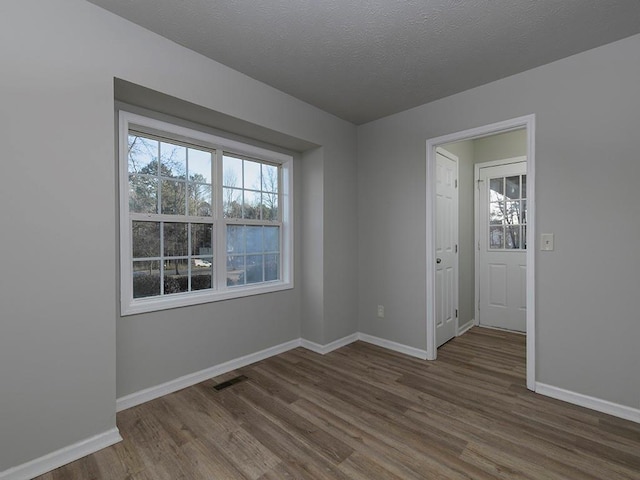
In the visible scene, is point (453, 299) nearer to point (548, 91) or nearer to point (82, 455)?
point (548, 91)

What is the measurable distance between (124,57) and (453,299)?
3.88 metres

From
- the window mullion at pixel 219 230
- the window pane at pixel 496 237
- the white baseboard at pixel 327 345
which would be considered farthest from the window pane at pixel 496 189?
the window mullion at pixel 219 230

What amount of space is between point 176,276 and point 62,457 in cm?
130

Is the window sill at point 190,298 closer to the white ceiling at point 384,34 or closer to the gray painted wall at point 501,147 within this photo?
the white ceiling at point 384,34

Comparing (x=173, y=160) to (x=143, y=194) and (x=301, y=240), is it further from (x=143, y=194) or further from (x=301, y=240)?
(x=301, y=240)

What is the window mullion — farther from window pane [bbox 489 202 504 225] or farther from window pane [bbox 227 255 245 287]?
window pane [bbox 489 202 504 225]

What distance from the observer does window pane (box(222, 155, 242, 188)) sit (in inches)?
117

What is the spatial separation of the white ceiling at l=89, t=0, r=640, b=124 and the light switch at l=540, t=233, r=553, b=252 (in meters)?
1.34

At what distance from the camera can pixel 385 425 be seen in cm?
206

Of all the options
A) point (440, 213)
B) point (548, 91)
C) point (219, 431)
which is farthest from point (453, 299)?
point (219, 431)

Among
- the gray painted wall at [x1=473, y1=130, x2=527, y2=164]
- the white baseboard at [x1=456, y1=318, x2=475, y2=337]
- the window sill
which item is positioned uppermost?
the gray painted wall at [x1=473, y1=130, x2=527, y2=164]

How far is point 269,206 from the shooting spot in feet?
11.1

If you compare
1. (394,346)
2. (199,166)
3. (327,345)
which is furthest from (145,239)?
(394,346)

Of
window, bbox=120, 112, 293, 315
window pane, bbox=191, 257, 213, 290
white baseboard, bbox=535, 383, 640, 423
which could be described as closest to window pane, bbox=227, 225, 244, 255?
window, bbox=120, 112, 293, 315
